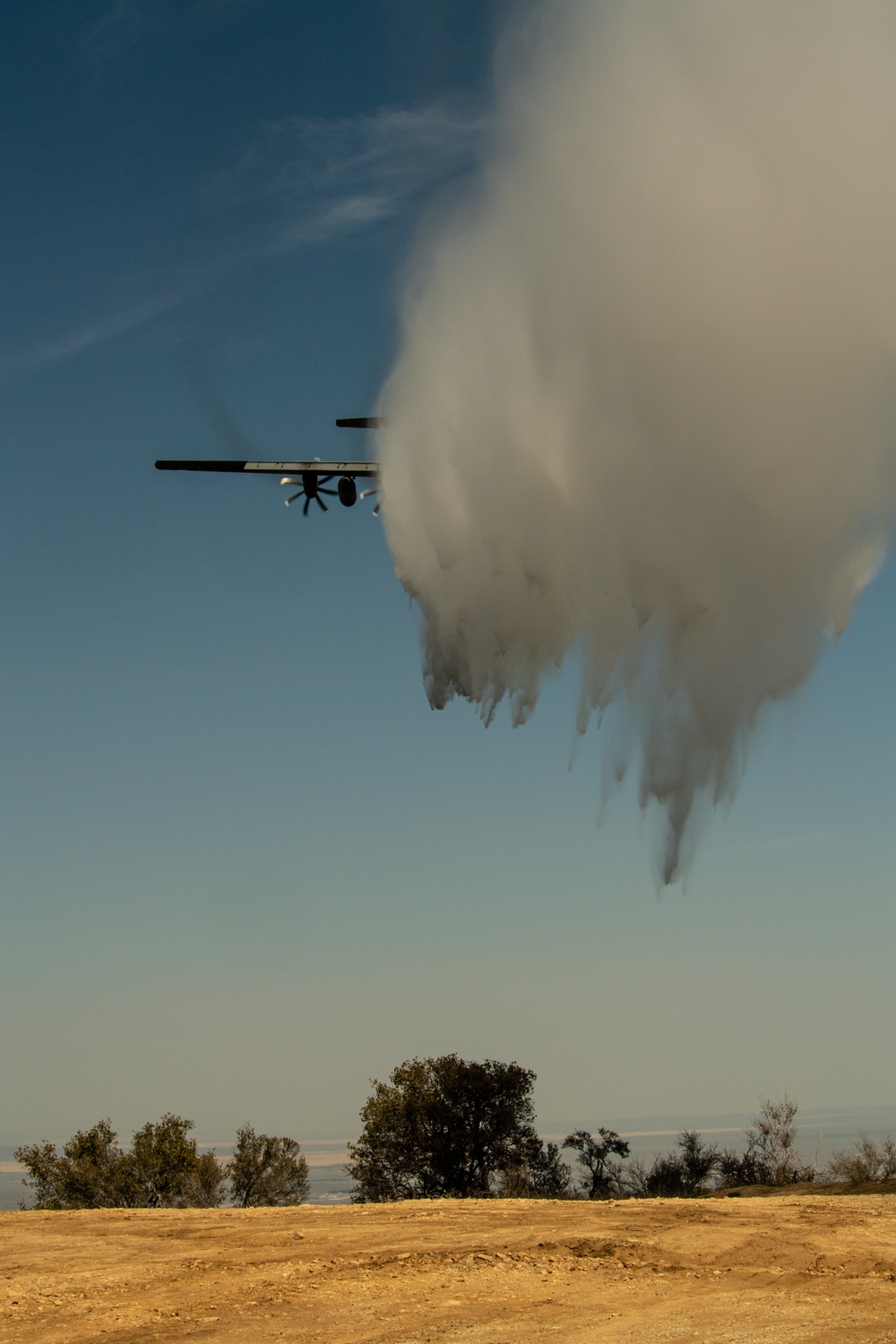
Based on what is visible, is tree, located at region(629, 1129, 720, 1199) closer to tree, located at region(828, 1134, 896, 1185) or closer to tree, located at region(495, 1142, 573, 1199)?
tree, located at region(495, 1142, 573, 1199)

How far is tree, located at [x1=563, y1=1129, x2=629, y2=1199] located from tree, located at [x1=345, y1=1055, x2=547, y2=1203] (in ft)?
7.83

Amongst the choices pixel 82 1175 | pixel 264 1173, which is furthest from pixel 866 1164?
pixel 82 1175

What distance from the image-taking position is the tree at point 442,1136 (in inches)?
2271

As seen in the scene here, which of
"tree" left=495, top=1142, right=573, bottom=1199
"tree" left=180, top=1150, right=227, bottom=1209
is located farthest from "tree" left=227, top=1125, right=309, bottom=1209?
"tree" left=495, top=1142, right=573, bottom=1199

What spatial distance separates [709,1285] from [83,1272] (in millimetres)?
14098

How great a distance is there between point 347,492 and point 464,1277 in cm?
2833

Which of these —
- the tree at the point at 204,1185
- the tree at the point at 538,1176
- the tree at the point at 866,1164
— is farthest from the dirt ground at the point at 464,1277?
the tree at the point at 204,1185

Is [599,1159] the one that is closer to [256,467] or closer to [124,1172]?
[124,1172]

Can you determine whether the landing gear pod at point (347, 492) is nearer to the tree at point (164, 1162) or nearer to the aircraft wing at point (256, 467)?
the aircraft wing at point (256, 467)

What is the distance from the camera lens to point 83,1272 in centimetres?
2634

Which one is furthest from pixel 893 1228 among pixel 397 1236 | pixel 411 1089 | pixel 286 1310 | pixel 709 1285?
pixel 411 1089

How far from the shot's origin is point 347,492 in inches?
1748

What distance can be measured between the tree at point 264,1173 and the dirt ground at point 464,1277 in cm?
2677

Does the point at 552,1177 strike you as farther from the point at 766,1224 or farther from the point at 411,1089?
the point at 766,1224
